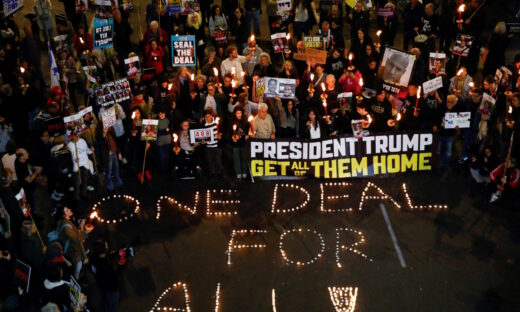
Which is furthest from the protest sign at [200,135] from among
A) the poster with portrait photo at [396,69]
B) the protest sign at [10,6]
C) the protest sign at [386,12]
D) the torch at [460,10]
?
the torch at [460,10]

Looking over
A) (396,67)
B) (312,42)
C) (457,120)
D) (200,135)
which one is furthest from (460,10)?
(200,135)

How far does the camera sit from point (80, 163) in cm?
1318

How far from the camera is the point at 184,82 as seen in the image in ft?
49.3

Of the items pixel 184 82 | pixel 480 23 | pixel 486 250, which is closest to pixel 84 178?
pixel 184 82

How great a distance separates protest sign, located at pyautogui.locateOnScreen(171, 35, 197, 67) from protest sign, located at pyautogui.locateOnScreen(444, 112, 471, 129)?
562cm

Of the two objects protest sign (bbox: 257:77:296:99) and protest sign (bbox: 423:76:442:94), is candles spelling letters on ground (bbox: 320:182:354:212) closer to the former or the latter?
protest sign (bbox: 257:77:296:99)

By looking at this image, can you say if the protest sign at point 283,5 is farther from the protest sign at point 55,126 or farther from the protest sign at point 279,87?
the protest sign at point 55,126

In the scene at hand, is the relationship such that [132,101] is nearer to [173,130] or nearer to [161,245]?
[173,130]

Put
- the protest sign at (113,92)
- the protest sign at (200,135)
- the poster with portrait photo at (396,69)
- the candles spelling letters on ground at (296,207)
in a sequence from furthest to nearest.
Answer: the poster with portrait photo at (396,69), the protest sign at (200,135), the protest sign at (113,92), the candles spelling letters on ground at (296,207)

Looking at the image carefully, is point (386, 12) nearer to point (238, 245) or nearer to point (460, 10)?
point (460, 10)

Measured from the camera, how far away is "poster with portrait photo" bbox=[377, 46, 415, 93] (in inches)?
570

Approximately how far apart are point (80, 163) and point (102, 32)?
365cm

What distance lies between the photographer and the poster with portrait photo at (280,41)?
15789 mm

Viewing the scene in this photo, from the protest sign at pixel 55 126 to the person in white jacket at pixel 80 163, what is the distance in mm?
296
